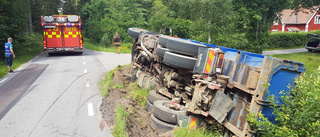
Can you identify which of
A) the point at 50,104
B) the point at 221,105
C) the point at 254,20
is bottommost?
the point at 50,104

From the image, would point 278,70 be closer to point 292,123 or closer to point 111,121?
point 292,123

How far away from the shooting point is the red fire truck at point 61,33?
1820 cm

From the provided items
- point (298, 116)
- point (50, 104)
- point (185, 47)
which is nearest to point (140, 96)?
point (50, 104)

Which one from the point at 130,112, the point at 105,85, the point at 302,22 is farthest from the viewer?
the point at 302,22

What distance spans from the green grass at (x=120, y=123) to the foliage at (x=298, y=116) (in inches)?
99.2

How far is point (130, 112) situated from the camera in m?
6.68

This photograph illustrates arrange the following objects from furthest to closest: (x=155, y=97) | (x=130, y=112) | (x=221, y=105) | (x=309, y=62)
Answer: (x=309, y=62)
(x=155, y=97)
(x=130, y=112)
(x=221, y=105)

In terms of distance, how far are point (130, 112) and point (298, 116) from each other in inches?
163

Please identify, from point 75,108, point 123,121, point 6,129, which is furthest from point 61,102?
point 123,121

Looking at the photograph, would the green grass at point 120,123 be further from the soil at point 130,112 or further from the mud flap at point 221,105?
the mud flap at point 221,105

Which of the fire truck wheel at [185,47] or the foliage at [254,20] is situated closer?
the fire truck wheel at [185,47]

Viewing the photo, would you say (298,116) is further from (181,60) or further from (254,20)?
(254,20)

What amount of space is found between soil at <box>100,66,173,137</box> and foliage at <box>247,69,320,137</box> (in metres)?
1.99

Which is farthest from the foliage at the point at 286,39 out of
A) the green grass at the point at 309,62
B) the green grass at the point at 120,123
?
Answer: the green grass at the point at 120,123
